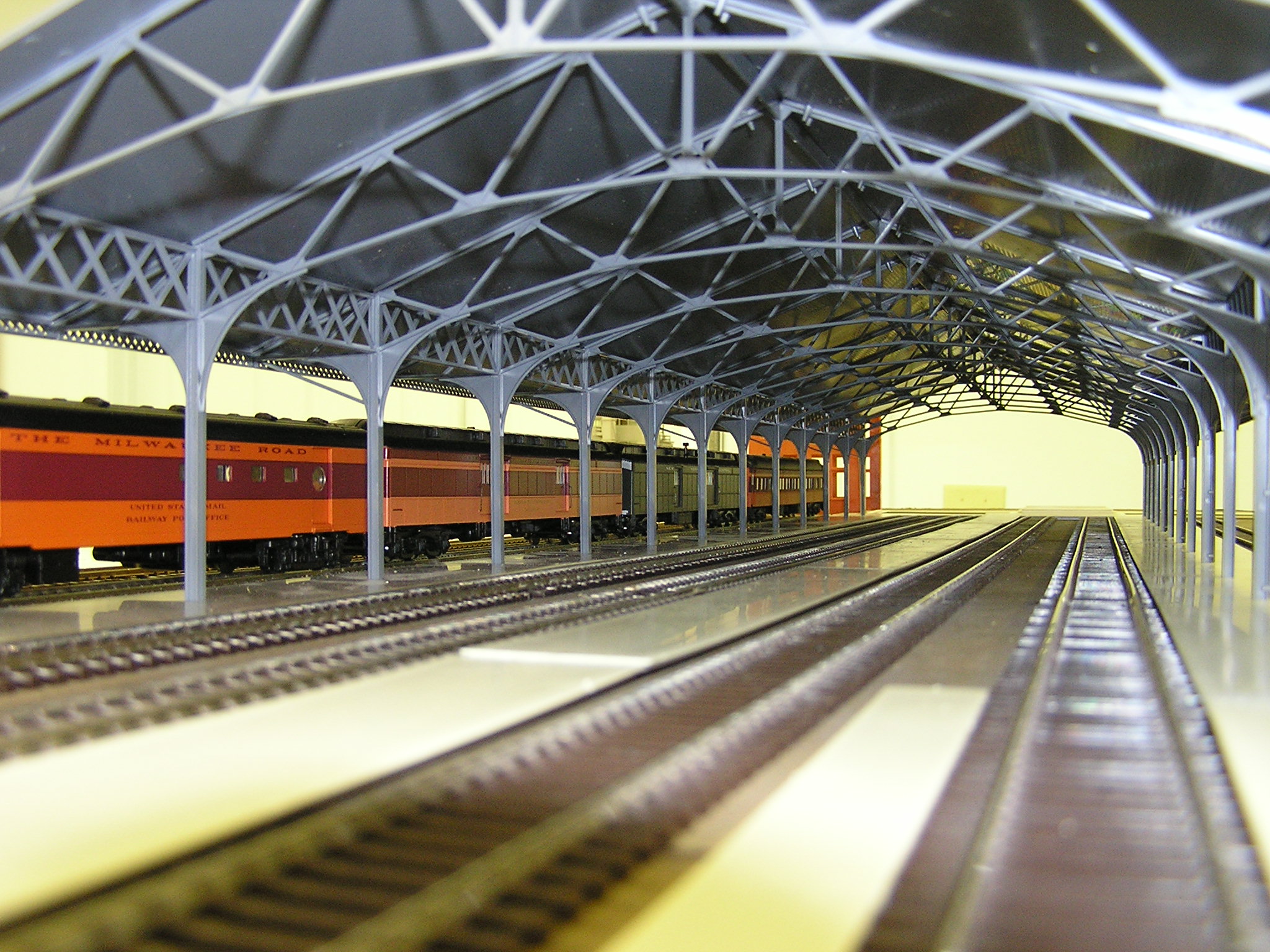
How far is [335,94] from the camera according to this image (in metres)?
11.8

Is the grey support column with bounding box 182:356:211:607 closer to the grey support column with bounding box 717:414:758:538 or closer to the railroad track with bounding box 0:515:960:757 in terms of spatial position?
the railroad track with bounding box 0:515:960:757

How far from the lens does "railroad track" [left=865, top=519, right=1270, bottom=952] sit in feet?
14.0

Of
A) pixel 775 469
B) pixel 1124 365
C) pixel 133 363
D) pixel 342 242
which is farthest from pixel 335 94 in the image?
pixel 775 469

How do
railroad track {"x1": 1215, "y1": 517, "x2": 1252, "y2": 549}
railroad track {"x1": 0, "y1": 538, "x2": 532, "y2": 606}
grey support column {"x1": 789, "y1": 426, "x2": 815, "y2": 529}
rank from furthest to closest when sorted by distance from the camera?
grey support column {"x1": 789, "y1": 426, "x2": 815, "y2": 529}, railroad track {"x1": 1215, "y1": 517, "x2": 1252, "y2": 549}, railroad track {"x1": 0, "y1": 538, "x2": 532, "y2": 606}

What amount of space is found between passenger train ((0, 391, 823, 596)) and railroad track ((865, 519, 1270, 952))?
13690 millimetres

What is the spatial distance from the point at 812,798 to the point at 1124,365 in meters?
26.1

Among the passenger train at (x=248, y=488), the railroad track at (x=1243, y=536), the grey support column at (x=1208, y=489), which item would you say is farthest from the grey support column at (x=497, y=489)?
the railroad track at (x=1243, y=536)

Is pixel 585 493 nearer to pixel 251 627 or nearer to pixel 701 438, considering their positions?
pixel 701 438

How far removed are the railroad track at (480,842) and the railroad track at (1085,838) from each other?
1.43 m

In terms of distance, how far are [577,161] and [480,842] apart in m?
11.7

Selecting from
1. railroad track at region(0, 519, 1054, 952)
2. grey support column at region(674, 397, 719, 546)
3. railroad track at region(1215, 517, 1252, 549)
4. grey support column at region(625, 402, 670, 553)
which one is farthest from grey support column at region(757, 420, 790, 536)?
railroad track at region(0, 519, 1054, 952)

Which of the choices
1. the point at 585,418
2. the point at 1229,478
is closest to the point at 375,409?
the point at 585,418

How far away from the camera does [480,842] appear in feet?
18.1

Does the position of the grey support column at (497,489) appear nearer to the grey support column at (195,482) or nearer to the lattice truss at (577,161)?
the lattice truss at (577,161)
